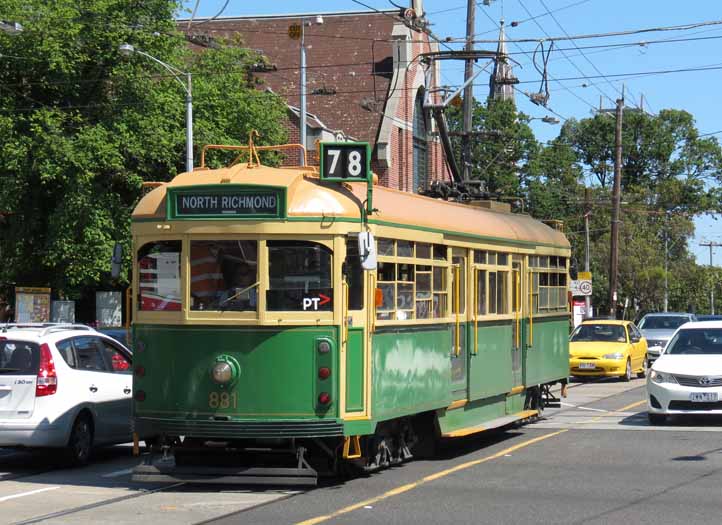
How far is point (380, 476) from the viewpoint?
41.7 feet

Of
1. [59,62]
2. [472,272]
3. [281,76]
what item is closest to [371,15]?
[281,76]

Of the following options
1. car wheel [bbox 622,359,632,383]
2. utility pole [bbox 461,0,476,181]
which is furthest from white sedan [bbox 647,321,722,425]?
car wheel [bbox 622,359,632,383]

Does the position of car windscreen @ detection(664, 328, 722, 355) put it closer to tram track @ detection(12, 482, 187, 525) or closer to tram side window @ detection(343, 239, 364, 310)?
tram side window @ detection(343, 239, 364, 310)

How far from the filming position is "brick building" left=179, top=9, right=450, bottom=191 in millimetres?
50812

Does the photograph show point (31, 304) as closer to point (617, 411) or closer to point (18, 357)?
point (617, 411)

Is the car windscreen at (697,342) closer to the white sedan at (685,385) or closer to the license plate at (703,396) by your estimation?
the white sedan at (685,385)

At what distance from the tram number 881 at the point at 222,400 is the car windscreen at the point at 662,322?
27.8 metres

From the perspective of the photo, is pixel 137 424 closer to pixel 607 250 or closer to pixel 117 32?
pixel 117 32

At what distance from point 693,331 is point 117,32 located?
2149 centimetres

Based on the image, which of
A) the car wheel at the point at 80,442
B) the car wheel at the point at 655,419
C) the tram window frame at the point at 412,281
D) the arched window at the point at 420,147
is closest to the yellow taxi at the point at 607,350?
the car wheel at the point at 655,419

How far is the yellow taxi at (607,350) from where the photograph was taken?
97.3 ft

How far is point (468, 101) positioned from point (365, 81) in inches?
915

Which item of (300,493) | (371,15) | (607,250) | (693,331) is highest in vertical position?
(371,15)

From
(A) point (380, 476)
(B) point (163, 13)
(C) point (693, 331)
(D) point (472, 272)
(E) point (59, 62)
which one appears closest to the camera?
(A) point (380, 476)
